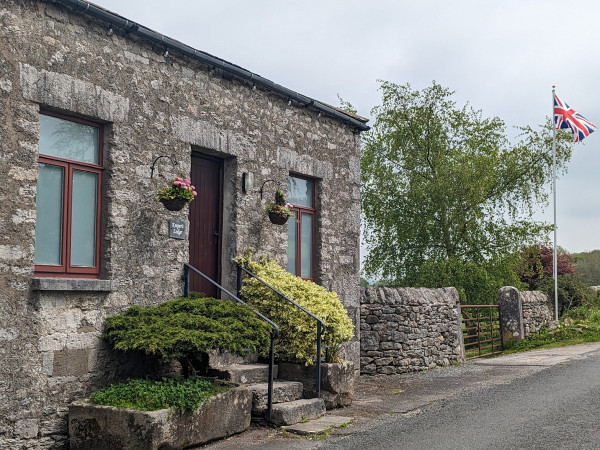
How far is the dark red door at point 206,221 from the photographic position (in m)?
8.48

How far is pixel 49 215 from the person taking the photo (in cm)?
655

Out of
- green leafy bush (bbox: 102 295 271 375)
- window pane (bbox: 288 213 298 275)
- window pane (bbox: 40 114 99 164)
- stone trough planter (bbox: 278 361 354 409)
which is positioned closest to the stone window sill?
green leafy bush (bbox: 102 295 271 375)

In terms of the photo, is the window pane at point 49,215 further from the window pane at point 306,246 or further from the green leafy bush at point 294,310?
the window pane at point 306,246

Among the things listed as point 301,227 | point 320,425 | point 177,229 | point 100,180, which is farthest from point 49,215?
point 301,227

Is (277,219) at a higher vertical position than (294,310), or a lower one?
higher

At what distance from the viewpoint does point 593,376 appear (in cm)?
1027

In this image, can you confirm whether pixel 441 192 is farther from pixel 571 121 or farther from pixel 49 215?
pixel 49 215

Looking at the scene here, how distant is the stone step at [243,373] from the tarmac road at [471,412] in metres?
0.76

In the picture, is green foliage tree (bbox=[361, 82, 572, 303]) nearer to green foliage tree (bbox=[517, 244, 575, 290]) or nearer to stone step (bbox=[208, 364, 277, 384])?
green foliage tree (bbox=[517, 244, 575, 290])

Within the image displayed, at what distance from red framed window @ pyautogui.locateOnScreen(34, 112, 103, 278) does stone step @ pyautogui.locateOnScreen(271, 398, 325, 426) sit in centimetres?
244

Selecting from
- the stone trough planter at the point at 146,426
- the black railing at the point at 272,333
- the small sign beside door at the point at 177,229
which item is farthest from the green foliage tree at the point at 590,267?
the stone trough planter at the point at 146,426

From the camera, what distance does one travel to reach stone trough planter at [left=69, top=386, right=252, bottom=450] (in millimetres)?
5730

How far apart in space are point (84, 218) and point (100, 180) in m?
0.45

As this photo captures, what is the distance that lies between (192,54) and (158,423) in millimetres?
4454
